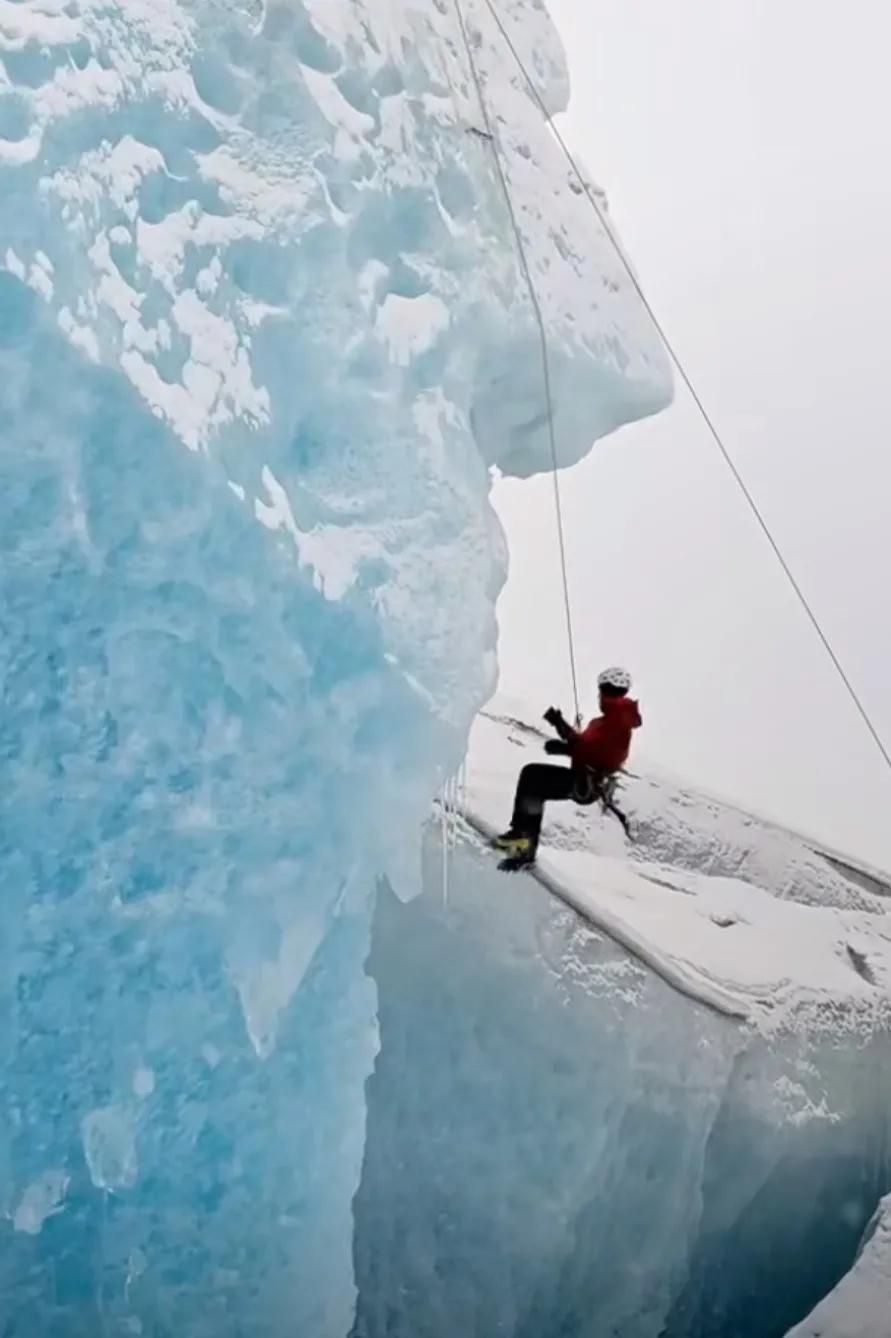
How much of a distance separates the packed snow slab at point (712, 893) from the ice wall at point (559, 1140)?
5.1 inches

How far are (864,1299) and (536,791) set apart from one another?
185 cm

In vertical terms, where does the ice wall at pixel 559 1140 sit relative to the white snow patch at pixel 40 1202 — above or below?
below

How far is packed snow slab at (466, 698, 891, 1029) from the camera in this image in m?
3.82

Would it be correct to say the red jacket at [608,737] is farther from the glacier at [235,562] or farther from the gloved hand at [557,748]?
the glacier at [235,562]

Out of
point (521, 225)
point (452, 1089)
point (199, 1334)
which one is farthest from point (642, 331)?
point (199, 1334)

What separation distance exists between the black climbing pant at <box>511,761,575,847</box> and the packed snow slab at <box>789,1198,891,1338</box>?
164cm

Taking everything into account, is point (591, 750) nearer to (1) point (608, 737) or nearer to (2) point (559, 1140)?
(1) point (608, 737)

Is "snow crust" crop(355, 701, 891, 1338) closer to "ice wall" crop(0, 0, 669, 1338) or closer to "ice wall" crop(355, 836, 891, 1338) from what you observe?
"ice wall" crop(355, 836, 891, 1338)

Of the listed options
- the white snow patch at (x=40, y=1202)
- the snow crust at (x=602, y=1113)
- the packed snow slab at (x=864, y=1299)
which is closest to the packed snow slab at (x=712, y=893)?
the snow crust at (x=602, y=1113)

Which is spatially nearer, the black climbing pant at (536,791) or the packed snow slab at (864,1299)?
the black climbing pant at (536,791)

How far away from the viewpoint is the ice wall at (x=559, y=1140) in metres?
3.31

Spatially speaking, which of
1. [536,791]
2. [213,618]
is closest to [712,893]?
[536,791]

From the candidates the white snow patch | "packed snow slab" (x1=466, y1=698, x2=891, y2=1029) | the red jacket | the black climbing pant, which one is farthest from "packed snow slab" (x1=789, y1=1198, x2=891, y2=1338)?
the white snow patch

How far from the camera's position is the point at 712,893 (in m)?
4.38
